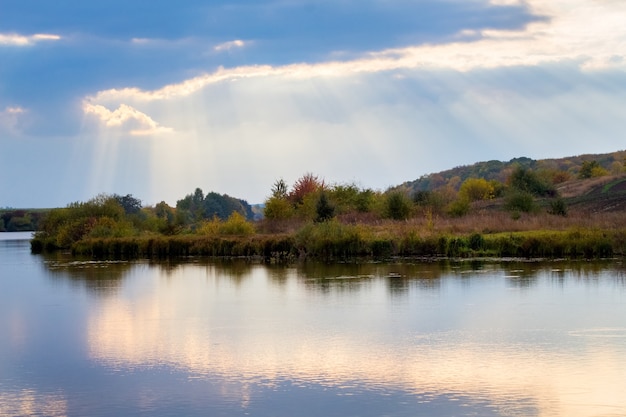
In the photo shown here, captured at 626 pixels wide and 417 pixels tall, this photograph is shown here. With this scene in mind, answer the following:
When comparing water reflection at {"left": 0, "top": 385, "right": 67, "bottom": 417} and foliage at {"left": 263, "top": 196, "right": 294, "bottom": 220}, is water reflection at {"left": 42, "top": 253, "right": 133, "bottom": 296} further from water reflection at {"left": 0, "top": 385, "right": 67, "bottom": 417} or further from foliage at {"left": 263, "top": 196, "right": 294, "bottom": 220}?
foliage at {"left": 263, "top": 196, "right": 294, "bottom": 220}

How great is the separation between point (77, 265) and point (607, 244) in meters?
22.6

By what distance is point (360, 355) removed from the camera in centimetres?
1418

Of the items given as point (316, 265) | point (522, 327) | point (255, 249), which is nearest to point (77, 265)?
point (255, 249)

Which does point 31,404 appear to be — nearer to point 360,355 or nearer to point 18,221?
point 360,355

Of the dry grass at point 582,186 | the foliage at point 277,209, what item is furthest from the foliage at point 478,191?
the foliage at point 277,209

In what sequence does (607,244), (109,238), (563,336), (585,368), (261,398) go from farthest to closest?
(109,238)
(607,244)
(563,336)
(585,368)
(261,398)

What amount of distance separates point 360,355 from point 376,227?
996 inches

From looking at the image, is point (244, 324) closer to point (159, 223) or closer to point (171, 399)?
point (171, 399)

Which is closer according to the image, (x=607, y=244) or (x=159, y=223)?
(x=607, y=244)

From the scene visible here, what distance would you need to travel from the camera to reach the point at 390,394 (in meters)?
11.5

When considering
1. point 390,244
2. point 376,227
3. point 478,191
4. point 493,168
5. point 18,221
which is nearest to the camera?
point 390,244

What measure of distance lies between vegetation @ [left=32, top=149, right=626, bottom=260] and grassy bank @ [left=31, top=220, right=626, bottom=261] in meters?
0.04

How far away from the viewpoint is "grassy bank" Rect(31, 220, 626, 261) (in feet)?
104

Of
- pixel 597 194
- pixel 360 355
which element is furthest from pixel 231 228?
pixel 360 355
